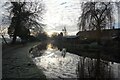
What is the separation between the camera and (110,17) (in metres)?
28.9

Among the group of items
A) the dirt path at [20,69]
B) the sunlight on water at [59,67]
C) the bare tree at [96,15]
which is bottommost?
the sunlight on water at [59,67]

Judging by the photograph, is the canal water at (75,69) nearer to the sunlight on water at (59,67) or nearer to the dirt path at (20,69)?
the sunlight on water at (59,67)

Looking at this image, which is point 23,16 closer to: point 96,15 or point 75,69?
point 96,15

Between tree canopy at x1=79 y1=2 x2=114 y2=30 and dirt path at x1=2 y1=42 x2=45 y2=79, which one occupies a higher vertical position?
tree canopy at x1=79 y1=2 x2=114 y2=30

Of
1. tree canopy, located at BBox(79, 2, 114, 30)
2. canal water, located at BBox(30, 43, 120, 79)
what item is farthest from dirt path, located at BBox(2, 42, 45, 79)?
tree canopy, located at BBox(79, 2, 114, 30)

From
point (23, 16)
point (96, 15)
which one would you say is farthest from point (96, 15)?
point (23, 16)

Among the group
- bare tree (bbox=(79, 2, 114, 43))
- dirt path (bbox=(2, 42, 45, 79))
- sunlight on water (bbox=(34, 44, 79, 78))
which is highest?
bare tree (bbox=(79, 2, 114, 43))

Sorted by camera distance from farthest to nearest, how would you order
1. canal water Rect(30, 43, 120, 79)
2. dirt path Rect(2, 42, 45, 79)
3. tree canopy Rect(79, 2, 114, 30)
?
tree canopy Rect(79, 2, 114, 30), canal water Rect(30, 43, 120, 79), dirt path Rect(2, 42, 45, 79)

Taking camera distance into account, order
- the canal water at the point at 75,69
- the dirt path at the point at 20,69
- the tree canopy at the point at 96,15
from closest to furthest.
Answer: the dirt path at the point at 20,69 → the canal water at the point at 75,69 → the tree canopy at the point at 96,15

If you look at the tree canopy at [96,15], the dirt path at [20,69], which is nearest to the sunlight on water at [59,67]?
the dirt path at [20,69]

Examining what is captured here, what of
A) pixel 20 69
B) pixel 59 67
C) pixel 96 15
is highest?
pixel 96 15

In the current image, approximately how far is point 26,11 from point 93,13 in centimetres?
1074

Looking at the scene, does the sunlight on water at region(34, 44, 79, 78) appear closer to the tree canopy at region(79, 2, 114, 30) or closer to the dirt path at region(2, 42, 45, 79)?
the dirt path at region(2, 42, 45, 79)

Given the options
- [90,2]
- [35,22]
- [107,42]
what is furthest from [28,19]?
[107,42]
